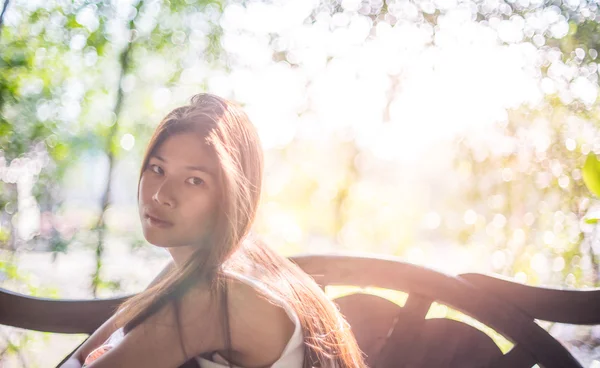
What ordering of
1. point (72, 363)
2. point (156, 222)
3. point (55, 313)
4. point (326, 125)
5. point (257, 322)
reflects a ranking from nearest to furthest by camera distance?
point (257, 322) → point (156, 222) → point (72, 363) → point (55, 313) → point (326, 125)

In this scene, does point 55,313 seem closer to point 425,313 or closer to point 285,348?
point 285,348

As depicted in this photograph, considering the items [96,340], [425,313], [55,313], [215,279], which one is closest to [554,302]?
[425,313]

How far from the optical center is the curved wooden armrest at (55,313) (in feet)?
4.09

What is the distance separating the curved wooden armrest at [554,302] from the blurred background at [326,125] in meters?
0.63

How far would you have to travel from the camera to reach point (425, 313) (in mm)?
1157

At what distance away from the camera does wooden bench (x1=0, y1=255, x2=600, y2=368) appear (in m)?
1.07

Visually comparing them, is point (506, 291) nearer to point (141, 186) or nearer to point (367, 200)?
point (141, 186)

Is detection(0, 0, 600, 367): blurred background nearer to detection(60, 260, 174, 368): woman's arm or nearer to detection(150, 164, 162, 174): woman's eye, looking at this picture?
detection(60, 260, 174, 368): woman's arm

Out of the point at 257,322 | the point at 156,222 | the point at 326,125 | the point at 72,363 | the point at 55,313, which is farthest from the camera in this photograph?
the point at 326,125

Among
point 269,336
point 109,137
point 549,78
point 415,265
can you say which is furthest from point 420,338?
point 109,137

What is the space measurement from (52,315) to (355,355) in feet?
2.43

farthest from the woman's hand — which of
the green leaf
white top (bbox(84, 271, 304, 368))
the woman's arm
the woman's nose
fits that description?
the green leaf

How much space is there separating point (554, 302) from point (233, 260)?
2.19 feet

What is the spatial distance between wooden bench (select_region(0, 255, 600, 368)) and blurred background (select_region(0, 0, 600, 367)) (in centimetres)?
63
